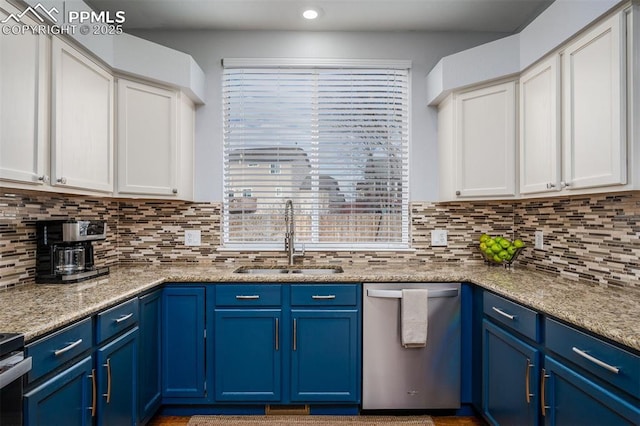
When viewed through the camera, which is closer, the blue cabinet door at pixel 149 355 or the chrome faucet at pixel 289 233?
the blue cabinet door at pixel 149 355

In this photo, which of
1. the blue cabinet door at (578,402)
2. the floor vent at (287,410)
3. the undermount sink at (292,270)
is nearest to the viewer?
the blue cabinet door at (578,402)

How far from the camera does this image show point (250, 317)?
2.30 m

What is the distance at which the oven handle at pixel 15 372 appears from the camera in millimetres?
1079

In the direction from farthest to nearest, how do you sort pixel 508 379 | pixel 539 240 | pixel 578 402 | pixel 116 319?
pixel 539 240 → pixel 508 379 → pixel 116 319 → pixel 578 402

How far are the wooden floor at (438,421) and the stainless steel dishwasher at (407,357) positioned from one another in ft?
0.31

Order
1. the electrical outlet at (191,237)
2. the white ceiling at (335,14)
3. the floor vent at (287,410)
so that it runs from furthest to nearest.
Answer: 1. the electrical outlet at (191,237)
2. the white ceiling at (335,14)
3. the floor vent at (287,410)

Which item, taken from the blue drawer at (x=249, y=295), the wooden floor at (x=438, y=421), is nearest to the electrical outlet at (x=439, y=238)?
the wooden floor at (x=438, y=421)

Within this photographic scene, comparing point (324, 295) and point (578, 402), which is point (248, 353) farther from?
point (578, 402)

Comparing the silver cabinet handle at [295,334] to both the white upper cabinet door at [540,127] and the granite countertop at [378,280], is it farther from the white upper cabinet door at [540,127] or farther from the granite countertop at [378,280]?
the white upper cabinet door at [540,127]

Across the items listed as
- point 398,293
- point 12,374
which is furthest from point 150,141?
point 398,293

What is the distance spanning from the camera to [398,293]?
2264mm

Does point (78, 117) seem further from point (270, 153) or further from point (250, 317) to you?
point (250, 317)

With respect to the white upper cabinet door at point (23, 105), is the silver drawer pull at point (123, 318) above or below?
below

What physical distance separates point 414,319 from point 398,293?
0.18 meters
